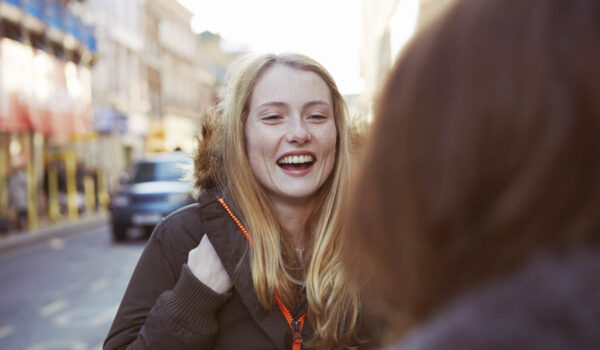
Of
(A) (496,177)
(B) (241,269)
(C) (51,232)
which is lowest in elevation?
(C) (51,232)

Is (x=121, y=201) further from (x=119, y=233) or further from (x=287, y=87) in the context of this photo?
(x=287, y=87)

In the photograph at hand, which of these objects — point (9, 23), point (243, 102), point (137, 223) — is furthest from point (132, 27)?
point (243, 102)

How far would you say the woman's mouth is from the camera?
1933mm

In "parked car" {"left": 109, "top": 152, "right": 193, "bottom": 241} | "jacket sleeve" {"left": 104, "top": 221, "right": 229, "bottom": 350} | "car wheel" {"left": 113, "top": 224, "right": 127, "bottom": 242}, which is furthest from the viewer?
"car wheel" {"left": 113, "top": 224, "right": 127, "bottom": 242}

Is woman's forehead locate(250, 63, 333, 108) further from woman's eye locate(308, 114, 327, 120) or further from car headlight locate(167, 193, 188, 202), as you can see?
car headlight locate(167, 193, 188, 202)

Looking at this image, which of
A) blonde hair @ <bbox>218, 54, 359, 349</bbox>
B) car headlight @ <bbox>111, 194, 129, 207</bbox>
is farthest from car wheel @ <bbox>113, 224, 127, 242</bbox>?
blonde hair @ <bbox>218, 54, 359, 349</bbox>

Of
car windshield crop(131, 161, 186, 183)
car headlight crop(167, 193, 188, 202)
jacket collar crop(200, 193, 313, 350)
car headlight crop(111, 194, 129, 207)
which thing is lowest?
car headlight crop(111, 194, 129, 207)

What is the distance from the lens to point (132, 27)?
35000mm

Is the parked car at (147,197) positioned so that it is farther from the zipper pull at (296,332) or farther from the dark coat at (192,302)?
the zipper pull at (296,332)

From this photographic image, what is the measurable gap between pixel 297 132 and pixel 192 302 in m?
0.65

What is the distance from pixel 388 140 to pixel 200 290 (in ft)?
3.25

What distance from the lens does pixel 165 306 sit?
1599 millimetres

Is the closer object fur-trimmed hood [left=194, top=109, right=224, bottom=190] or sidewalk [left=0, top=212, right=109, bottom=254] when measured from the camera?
fur-trimmed hood [left=194, top=109, right=224, bottom=190]

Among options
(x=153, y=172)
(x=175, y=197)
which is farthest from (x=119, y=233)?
(x=175, y=197)
